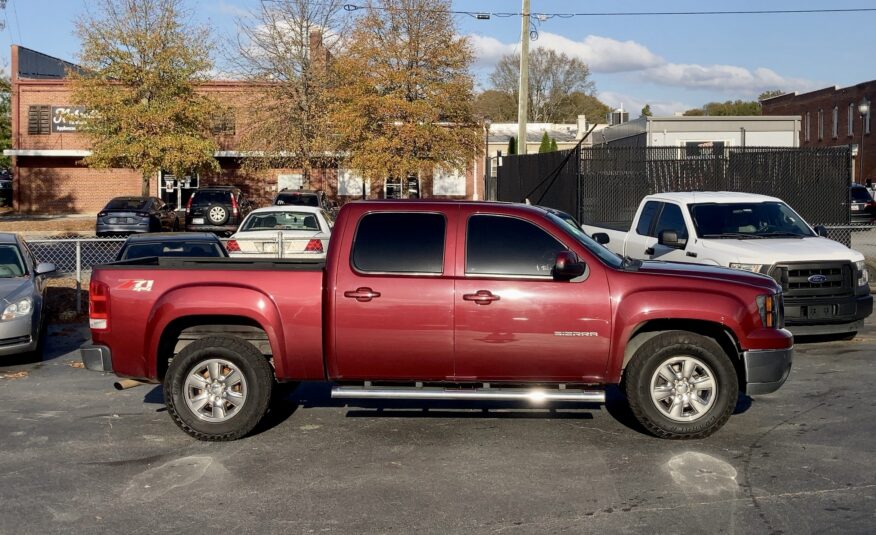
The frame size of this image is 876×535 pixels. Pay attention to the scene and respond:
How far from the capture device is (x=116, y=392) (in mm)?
9570

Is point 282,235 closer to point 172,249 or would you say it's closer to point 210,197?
point 172,249

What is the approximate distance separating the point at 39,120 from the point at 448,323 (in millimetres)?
43836

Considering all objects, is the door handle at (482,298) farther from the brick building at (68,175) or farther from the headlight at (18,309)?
the brick building at (68,175)

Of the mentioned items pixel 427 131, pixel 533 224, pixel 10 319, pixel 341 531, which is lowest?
pixel 341 531

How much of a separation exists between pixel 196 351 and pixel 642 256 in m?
7.64

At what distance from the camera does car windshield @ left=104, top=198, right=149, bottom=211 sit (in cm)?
3033

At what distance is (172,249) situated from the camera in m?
13.5

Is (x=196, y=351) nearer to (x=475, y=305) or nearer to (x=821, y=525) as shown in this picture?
(x=475, y=305)

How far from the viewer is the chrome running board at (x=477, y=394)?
7.36 meters

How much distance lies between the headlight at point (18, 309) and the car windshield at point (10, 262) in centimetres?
92

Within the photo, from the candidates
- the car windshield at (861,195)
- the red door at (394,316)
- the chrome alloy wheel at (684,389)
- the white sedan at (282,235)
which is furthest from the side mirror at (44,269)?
Result: the car windshield at (861,195)

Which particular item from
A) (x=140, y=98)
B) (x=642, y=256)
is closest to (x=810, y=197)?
(x=642, y=256)

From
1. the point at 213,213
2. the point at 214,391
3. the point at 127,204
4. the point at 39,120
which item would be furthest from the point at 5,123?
the point at 214,391

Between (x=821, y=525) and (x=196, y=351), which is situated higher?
(x=196, y=351)
